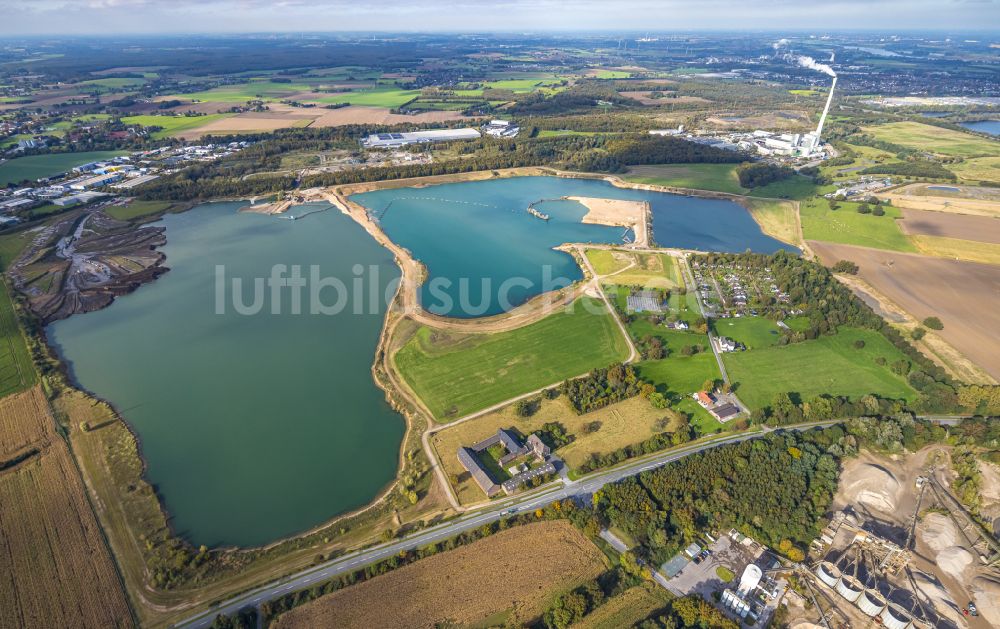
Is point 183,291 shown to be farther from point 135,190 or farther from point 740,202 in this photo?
point 740,202

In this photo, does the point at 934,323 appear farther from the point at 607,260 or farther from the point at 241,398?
the point at 241,398

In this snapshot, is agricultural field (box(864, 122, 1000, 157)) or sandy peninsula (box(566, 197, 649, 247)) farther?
agricultural field (box(864, 122, 1000, 157))

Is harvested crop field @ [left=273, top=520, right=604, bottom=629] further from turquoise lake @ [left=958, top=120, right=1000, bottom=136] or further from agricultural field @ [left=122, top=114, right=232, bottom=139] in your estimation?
turquoise lake @ [left=958, top=120, right=1000, bottom=136]

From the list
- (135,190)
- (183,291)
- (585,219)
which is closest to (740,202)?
(585,219)

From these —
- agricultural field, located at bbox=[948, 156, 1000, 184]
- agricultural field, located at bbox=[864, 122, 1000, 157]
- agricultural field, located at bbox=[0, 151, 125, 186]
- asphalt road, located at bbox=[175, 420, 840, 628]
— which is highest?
agricultural field, located at bbox=[0, 151, 125, 186]

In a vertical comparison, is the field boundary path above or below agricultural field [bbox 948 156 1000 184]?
below

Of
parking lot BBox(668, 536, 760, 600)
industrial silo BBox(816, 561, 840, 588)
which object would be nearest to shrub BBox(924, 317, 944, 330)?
industrial silo BBox(816, 561, 840, 588)
